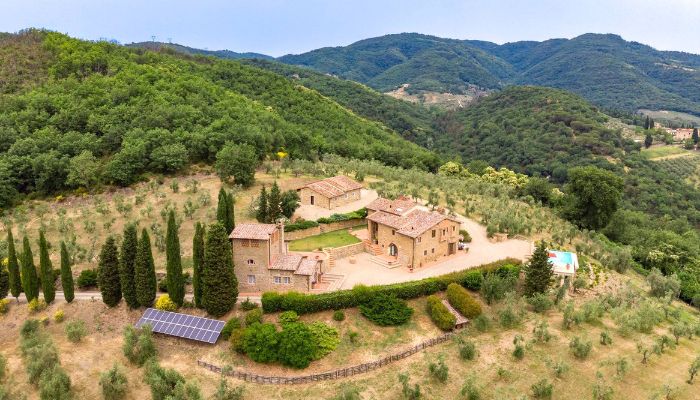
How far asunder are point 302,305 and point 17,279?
22169 mm

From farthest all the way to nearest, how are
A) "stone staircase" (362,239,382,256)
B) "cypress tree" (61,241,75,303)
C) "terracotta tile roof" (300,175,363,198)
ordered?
"terracotta tile roof" (300,175,363,198), "stone staircase" (362,239,382,256), "cypress tree" (61,241,75,303)

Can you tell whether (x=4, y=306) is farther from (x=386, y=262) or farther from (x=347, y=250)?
(x=386, y=262)

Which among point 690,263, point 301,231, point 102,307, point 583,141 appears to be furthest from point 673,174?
point 102,307

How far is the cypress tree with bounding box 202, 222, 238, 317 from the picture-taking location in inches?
1250

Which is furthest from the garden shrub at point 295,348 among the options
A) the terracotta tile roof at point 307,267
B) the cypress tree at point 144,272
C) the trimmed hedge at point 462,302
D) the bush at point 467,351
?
the trimmed hedge at point 462,302

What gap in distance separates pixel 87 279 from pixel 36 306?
370 cm

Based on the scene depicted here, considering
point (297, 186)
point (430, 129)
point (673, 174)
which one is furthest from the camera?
point (430, 129)

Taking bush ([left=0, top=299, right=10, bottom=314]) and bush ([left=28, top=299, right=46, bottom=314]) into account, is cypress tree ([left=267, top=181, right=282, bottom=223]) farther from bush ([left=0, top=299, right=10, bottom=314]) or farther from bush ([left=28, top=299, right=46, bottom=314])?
bush ([left=0, top=299, right=10, bottom=314])

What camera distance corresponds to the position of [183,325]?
31.1 meters

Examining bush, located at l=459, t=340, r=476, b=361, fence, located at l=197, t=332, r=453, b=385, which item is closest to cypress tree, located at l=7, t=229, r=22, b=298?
fence, located at l=197, t=332, r=453, b=385

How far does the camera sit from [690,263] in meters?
51.3

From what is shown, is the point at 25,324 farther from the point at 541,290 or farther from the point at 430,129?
the point at 430,129

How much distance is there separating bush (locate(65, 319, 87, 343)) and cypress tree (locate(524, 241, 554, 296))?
31.2 metres

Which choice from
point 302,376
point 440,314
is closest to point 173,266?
point 302,376
